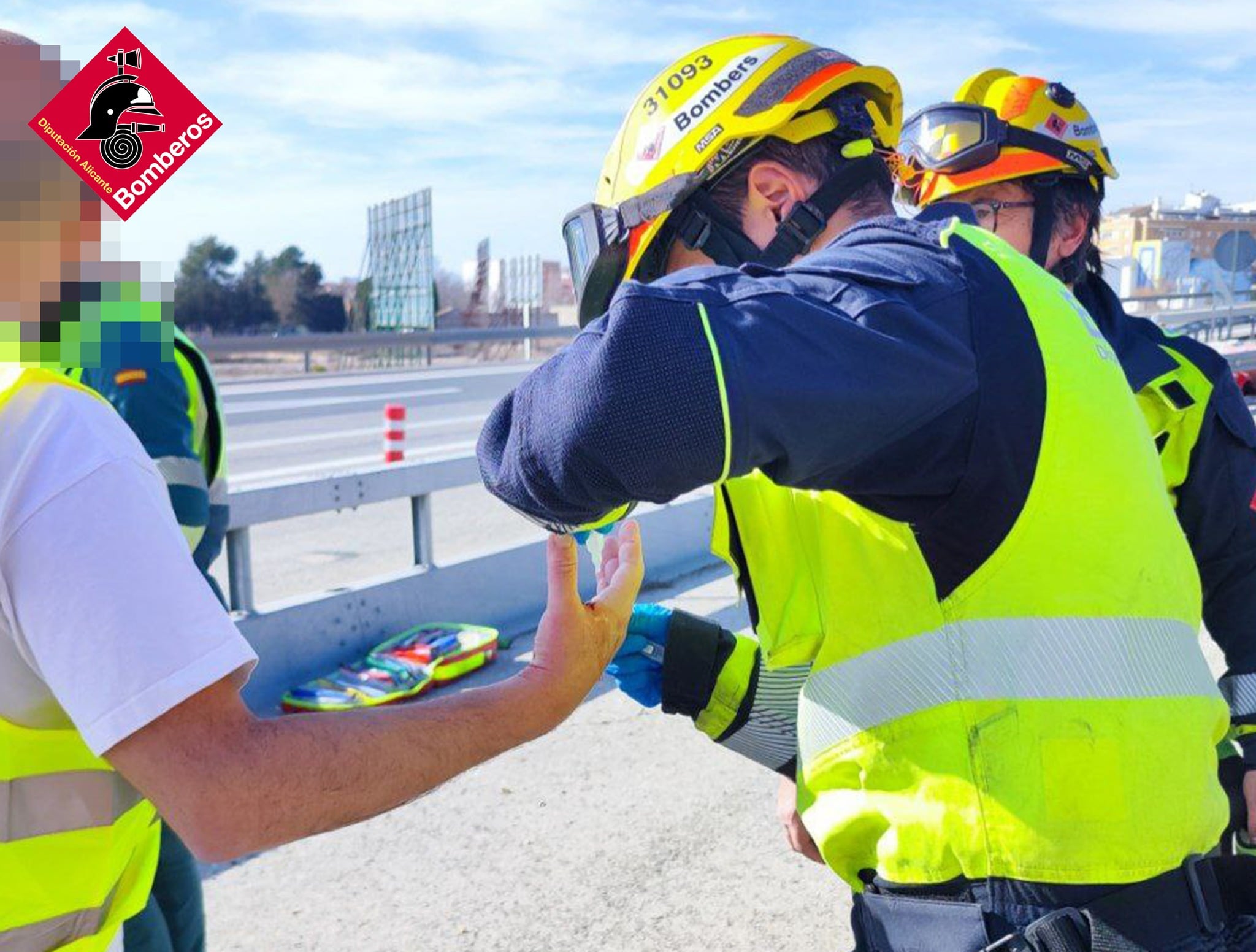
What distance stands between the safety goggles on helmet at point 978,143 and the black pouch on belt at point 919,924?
242 centimetres

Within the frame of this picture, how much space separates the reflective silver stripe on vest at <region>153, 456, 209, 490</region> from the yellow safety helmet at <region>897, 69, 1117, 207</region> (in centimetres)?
215

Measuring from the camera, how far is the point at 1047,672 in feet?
4.71

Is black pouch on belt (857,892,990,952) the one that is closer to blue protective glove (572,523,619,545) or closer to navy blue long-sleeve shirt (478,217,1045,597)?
navy blue long-sleeve shirt (478,217,1045,597)

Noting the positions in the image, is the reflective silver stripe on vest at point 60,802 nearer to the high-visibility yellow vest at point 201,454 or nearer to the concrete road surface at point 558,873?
the high-visibility yellow vest at point 201,454

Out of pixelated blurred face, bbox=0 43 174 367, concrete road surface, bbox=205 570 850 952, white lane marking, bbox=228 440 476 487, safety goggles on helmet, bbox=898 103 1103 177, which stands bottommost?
concrete road surface, bbox=205 570 850 952

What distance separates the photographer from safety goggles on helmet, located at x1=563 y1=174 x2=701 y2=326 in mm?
1973

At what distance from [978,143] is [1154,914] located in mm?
2499

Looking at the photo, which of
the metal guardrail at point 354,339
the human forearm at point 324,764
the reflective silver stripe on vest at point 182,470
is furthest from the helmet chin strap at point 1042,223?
the metal guardrail at point 354,339

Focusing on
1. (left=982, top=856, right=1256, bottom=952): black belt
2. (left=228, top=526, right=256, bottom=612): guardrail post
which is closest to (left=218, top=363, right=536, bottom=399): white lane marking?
(left=228, top=526, right=256, bottom=612): guardrail post

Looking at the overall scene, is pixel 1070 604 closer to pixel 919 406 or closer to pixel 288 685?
pixel 919 406

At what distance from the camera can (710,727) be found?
2244 millimetres

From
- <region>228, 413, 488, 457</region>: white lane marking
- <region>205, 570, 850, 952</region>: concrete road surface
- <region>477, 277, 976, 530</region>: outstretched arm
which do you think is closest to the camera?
<region>477, 277, 976, 530</region>: outstretched arm

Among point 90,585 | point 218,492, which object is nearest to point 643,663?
point 90,585

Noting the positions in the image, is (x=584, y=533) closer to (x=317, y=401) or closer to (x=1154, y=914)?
(x=1154, y=914)
